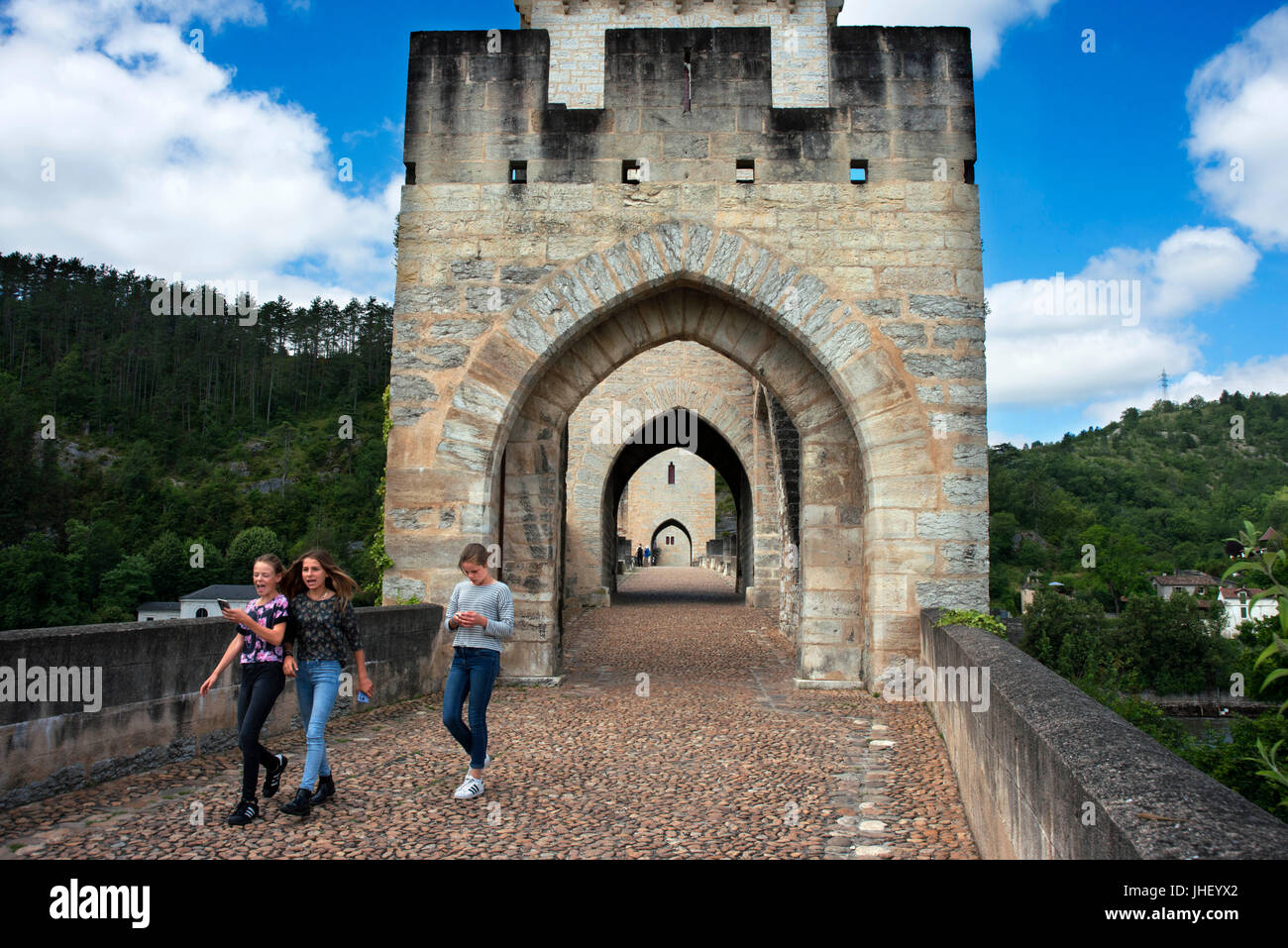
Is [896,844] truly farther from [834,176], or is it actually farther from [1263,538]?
[834,176]

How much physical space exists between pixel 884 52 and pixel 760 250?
191 cm

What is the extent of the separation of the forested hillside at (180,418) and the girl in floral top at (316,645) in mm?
42470

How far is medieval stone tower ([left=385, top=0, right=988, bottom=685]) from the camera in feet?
23.3

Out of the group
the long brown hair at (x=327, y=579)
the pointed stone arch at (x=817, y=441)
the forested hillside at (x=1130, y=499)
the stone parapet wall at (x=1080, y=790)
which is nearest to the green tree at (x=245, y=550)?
the forested hillside at (x=1130, y=499)

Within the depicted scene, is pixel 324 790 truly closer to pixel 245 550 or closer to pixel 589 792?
pixel 589 792

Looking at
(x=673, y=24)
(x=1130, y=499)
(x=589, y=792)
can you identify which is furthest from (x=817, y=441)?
(x=1130, y=499)

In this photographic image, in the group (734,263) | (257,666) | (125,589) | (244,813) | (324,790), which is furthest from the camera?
(125,589)

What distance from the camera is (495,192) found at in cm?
742

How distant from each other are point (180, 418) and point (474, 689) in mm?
61078

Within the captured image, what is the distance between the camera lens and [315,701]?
144 inches

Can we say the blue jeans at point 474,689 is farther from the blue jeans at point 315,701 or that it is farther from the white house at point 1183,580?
the white house at point 1183,580

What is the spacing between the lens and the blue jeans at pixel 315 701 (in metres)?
3.63

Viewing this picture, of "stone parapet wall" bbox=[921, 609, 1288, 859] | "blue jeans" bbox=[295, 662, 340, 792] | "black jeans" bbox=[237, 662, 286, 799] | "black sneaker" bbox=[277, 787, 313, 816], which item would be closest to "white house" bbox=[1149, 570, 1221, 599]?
"stone parapet wall" bbox=[921, 609, 1288, 859]
